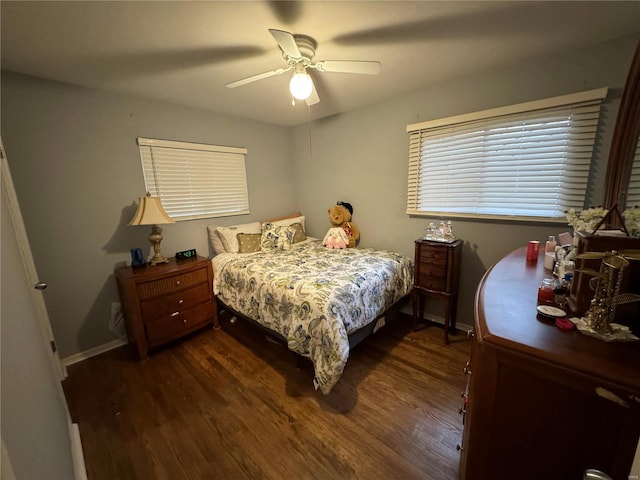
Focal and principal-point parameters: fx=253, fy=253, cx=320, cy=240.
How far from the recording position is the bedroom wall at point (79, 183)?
1.92 meters

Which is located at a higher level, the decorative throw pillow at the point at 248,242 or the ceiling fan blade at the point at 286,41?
the ceiling fan blade at the point at 286,41

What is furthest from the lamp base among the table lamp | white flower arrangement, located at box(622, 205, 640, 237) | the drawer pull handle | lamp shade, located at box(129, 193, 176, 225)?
white flower arrangement, located at box(622, 205, 640, 237)

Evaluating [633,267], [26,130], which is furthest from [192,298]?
[633,267]

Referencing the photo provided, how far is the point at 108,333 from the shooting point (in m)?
2.37

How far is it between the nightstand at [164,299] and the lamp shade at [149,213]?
42cm

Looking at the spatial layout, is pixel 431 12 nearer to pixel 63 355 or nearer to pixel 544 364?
pixel 544 364

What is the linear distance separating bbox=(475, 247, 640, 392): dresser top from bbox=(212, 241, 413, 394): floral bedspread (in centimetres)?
97

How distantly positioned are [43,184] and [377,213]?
9.89 feet

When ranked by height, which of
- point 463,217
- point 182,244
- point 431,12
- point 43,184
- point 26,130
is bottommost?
point 182,244

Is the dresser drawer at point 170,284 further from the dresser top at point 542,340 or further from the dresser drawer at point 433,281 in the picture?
the dresser top at point 542,340

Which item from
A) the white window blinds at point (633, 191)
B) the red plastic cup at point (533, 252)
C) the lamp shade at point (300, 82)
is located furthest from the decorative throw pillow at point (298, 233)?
the white window blinds at point (633, 191)

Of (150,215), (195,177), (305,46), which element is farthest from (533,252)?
(195,177)

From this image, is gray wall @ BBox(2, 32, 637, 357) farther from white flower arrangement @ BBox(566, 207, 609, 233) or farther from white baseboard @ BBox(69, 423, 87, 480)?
white flower arrangement @ BBox(566, 207, 609, 233)

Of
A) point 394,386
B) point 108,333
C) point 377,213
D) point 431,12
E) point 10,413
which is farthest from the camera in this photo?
point 377,213
